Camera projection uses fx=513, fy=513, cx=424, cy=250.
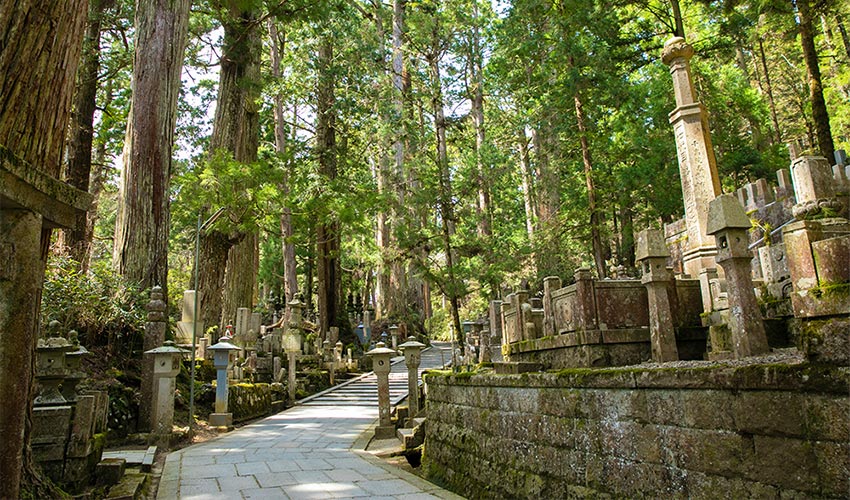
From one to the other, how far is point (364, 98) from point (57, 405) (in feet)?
59.3

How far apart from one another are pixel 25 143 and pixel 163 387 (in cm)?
572

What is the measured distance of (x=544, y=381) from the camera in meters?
4.93

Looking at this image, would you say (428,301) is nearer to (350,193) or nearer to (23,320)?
(350,193)

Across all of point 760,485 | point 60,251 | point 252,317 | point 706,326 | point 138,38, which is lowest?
point 760,485

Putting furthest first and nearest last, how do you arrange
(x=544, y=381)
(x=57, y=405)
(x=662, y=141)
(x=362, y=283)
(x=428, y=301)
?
1. (x=362, y=283)
2. (x=428, y=301)
3. (x=662, y=141)
4. (x=544, y=381)
5. (x=57, y=405)

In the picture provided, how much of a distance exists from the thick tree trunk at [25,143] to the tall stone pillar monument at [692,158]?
7902 millimetres

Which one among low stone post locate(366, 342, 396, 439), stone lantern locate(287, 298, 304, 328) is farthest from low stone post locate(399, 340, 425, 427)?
stone lantern locate(287, 298, 304, 328)

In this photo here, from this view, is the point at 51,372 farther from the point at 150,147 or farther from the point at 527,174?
the point at 527,174

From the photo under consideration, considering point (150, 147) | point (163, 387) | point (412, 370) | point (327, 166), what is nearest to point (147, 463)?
point (163, 387)

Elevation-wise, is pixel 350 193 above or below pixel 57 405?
above

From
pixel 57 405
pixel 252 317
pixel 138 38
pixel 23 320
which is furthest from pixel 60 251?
pixel 23 320

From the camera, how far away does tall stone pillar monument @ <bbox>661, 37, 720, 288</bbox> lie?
7.96 meters

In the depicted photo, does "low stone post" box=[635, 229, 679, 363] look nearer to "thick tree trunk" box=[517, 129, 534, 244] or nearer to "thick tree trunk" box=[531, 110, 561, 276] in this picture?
"thick tree trunk" box=[531, 110, 561, 276]

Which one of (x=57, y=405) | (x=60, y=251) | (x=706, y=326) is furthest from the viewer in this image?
(x=60, y=251)
